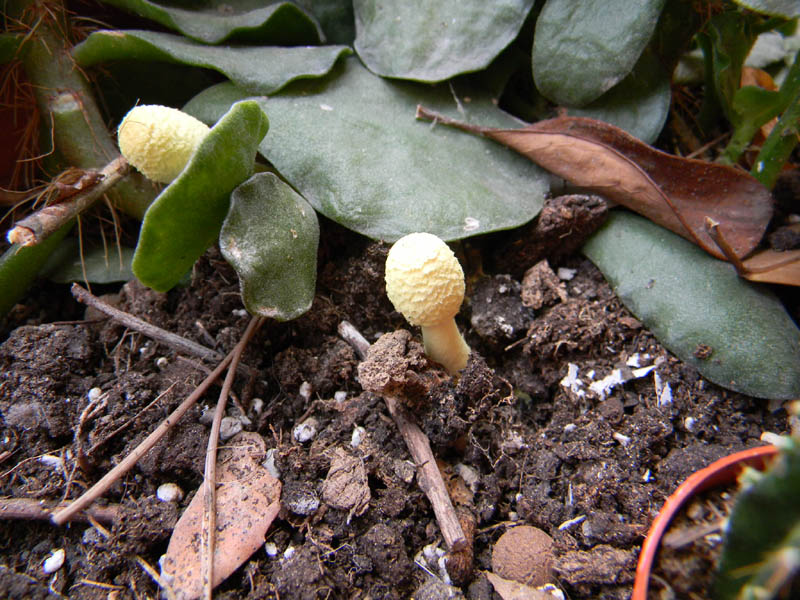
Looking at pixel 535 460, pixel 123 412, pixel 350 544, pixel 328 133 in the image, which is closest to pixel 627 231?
pixel 535 460

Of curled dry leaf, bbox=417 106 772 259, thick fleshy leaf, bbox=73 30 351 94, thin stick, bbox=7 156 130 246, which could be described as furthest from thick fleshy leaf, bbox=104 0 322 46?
curled dry leaf, bbox=417 106 772 259

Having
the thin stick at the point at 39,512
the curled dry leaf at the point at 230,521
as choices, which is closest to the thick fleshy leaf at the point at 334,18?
the curled dry leaf at the point at 230,521

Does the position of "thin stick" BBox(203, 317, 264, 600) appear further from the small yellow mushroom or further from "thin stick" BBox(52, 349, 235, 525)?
the small yellow mushroom

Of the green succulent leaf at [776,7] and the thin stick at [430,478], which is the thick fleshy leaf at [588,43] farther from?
the thin stick at [430,478]

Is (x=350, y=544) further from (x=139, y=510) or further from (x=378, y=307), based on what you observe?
(x=378, y=307)

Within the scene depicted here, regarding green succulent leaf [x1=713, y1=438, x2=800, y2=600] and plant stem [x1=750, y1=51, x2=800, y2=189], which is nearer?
green succulent leaf [x1=713, y1=438, x2=800, y2=600]
